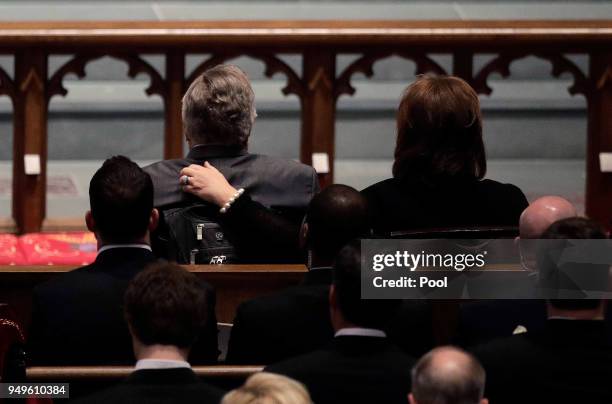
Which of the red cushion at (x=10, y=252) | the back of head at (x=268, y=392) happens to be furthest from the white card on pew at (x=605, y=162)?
the back of head at (x=268, y=392)

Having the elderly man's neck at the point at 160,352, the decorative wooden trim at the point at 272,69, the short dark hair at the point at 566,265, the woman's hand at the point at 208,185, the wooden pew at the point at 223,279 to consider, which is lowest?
the elderly man's neck at the point at 160,352

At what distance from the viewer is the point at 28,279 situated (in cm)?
429

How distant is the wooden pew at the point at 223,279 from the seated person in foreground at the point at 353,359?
2.26ft

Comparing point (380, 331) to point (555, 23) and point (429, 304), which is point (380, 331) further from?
point (555, 23)

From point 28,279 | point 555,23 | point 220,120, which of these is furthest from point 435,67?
point 28,279

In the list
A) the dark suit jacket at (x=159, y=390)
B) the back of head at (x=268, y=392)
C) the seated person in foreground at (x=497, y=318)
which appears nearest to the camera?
the back of head at (x=268, y=392)

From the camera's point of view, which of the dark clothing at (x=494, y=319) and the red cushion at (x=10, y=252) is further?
the red cushion at (x=10, y=252)

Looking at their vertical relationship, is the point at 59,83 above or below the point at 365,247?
above

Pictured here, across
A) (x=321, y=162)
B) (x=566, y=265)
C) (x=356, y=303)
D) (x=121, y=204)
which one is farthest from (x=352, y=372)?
(x=321, y=162)

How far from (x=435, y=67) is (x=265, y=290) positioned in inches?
105

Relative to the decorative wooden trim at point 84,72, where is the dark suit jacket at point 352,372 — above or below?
below

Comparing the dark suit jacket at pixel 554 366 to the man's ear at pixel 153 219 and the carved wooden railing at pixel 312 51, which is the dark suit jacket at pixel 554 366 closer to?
the man's ear at pixel 153 219

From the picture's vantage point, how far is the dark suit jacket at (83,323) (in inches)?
149

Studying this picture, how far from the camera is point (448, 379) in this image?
311cm
